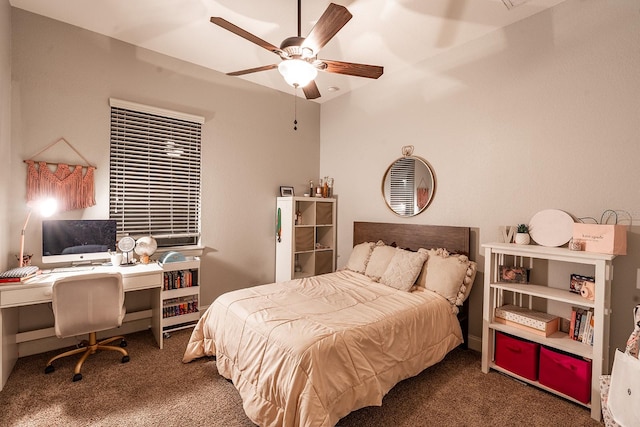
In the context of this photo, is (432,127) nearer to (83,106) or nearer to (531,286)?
(531,286)

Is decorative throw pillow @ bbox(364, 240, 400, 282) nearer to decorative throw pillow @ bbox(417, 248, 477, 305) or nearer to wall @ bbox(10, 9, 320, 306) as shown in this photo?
decorative throw pillow @ bbox(417, 248, 477, 305)

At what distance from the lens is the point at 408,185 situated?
3.53m

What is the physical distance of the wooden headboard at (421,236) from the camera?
3002 mm

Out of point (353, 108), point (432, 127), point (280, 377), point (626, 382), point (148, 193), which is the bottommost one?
point (280, 377)

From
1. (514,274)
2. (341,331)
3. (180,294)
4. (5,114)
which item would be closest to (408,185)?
(514,274)

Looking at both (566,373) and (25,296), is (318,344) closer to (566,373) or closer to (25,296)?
(566,373)

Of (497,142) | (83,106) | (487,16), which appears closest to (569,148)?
(497,142)

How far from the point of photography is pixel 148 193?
334 centimetres

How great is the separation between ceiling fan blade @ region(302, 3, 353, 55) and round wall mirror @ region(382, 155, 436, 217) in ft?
6.27

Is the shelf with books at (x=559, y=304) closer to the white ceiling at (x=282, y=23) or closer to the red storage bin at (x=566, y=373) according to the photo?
the red storage bin at (x=566, y=373)

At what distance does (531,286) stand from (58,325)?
374cm

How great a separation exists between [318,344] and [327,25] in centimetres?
188

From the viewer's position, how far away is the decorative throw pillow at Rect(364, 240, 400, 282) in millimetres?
3221

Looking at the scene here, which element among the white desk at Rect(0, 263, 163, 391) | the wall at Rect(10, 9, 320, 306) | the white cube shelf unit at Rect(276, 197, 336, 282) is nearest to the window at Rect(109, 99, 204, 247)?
the wall at Rect(10, 9, 320, 306)
